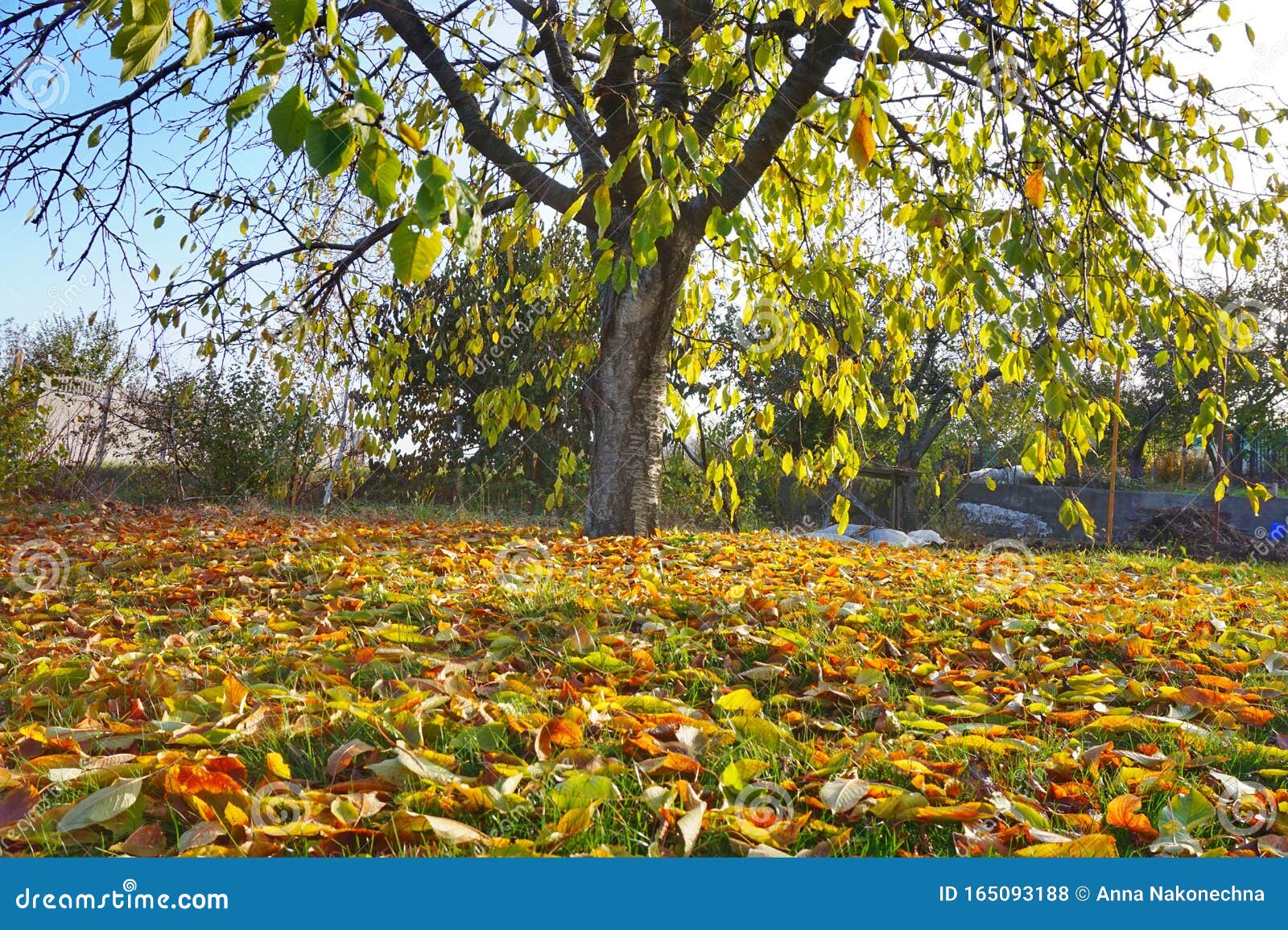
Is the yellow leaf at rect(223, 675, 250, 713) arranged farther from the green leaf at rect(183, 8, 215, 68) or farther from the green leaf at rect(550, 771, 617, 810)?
the green leaf at rect(183, 8, 215, 68)

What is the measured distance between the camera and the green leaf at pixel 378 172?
4.92 feet

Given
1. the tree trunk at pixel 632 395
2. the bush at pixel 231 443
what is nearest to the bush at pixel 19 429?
the bush at pixel 231 443

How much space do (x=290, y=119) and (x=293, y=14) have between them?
0.17 m

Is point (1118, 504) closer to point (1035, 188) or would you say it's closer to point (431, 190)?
point (1035, 188)

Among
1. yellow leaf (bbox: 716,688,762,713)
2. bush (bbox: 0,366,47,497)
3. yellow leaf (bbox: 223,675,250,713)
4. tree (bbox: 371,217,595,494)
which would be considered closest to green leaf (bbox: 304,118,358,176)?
yellow leaf (bbox: 223,675,250,713)

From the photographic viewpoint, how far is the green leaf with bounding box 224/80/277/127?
1522 millimetres

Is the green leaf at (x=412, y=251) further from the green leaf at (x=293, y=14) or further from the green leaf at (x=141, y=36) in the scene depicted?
the green leaf at (x=141, y=36)

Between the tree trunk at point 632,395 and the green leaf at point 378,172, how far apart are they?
3.35 metres

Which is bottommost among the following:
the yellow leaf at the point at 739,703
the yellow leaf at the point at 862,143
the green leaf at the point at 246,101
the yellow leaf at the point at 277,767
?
the yellow leaf at the point at 277,767

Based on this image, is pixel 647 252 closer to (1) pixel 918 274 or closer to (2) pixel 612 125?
(2) pixel 612 125

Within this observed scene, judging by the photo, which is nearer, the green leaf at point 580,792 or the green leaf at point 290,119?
the green leaf at point 290,119

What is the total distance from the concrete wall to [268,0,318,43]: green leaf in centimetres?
988

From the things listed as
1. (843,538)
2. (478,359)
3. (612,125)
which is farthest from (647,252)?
(478,359)

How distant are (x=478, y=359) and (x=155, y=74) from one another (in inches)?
189
